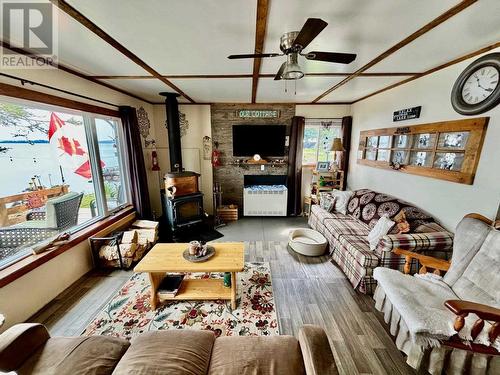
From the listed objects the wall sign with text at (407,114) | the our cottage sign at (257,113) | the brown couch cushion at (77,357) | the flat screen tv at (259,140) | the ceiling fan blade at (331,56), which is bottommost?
→ the brown couch cushion at (77,357)

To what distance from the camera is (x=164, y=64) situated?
2.12m

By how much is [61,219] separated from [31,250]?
40cm

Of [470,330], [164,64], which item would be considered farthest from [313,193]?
[164,64]

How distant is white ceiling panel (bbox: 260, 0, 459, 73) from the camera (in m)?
1.22

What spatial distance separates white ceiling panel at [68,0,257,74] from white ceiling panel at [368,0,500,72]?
1384mm

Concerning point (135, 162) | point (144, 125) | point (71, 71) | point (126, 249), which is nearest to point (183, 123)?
point (144, 125)

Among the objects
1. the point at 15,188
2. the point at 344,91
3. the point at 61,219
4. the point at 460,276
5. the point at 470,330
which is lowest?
the point at 470,330

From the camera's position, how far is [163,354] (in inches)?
45.1

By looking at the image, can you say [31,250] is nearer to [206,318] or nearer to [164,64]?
[206,318]

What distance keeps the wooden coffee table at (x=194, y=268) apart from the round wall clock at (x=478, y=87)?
8.72 feet

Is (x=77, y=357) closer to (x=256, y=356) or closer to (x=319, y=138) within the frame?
(x=256, y=356)

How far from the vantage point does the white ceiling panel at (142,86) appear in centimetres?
272

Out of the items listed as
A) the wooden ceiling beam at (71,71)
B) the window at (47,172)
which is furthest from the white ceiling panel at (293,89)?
the window at (47,172)

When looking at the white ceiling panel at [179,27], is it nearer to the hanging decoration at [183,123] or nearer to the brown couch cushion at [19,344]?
the brown couch cushion at [19,344]
